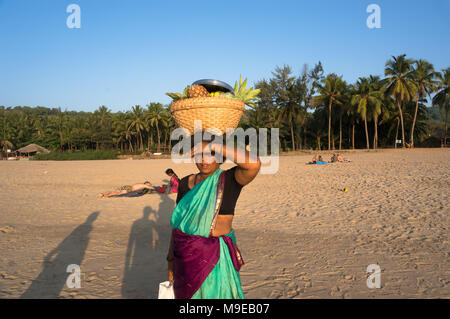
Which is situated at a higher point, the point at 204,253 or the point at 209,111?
the point at 209,111

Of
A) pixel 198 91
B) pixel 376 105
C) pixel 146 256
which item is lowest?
pixel 146 256

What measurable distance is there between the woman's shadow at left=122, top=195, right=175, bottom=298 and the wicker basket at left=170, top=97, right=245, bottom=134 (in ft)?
7.90

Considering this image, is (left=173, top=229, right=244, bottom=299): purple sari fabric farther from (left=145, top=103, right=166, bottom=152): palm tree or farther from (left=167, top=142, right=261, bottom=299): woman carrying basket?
(left=145, top=103, right=166, bottom=152): palm tree

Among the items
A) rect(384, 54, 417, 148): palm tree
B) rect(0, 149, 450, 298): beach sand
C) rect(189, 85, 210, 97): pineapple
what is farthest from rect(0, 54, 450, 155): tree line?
rect(189, 85, 210, 97): pineapple

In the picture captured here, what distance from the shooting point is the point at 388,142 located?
→ 1678 inches

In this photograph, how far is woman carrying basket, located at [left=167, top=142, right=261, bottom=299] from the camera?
2.05 meters

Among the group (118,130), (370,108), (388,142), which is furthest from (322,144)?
(118,130)

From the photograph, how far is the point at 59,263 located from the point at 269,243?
11.3 ft

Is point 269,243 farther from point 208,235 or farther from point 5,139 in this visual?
point 5,139

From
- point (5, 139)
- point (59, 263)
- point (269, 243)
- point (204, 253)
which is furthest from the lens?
point (5, 139)

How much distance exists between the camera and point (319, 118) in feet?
147

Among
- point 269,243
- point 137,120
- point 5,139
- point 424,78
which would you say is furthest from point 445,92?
point 5,139

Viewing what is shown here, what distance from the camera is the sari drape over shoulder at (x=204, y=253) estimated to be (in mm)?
2051
